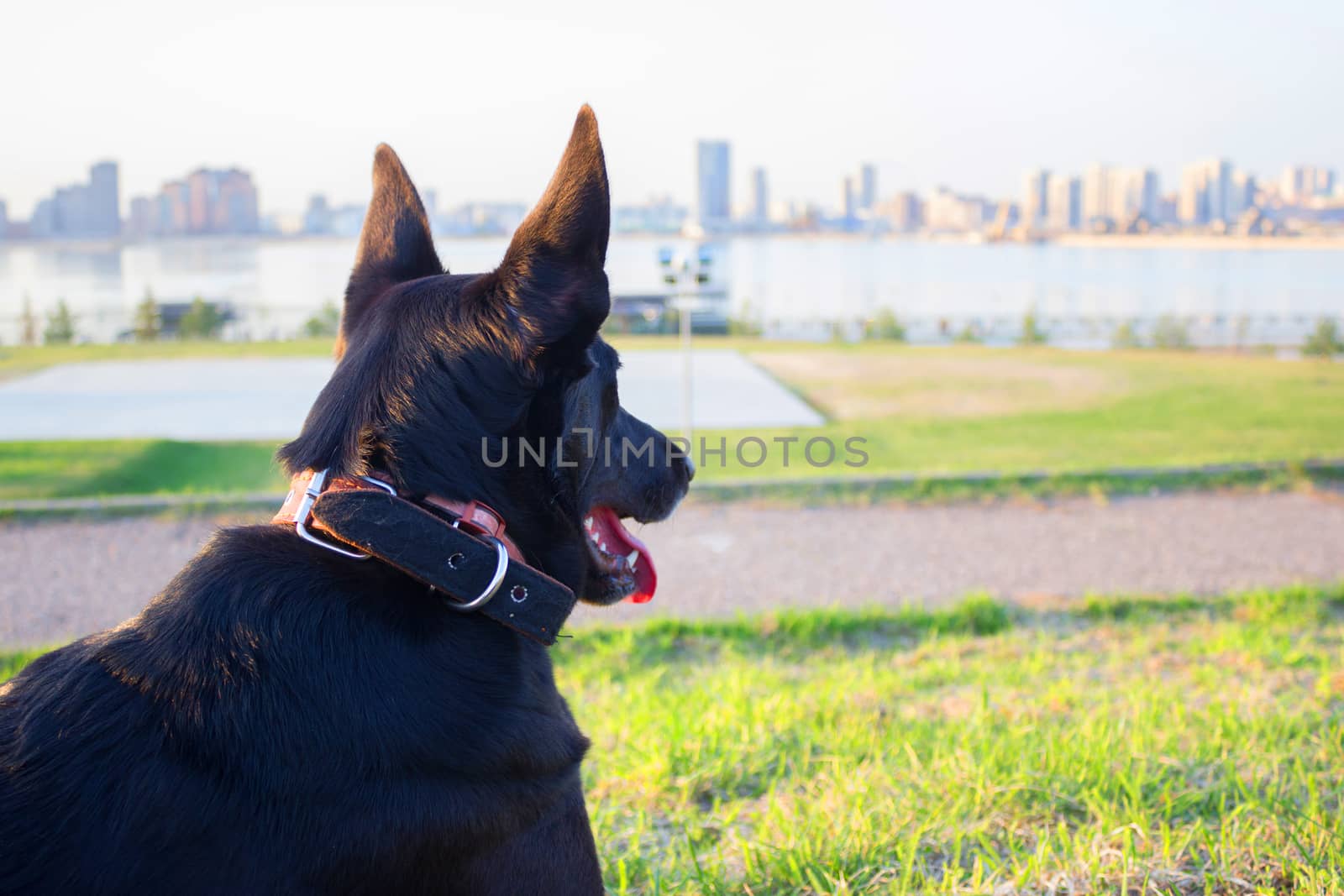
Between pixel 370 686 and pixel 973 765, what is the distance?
6.92ft

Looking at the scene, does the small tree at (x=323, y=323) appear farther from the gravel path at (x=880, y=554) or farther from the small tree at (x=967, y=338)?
the gravel path at (x=880, y=554)

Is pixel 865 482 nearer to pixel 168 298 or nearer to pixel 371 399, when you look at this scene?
pixel 371 399

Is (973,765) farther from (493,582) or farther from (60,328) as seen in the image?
(60,328)

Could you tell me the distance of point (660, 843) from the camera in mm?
3010

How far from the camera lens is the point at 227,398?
564 inches

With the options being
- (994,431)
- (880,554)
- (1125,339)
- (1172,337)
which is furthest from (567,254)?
(1125,339)

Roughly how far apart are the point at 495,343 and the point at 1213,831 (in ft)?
7.41

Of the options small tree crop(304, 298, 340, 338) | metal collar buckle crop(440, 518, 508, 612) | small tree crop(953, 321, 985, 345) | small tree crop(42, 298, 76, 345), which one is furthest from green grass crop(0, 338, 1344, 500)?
small tree crop(42, 298, 76, 345)

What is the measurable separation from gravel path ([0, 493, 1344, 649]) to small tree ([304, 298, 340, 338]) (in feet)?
53.3

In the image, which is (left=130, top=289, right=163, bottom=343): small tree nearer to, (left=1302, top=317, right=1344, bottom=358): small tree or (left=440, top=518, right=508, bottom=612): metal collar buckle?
(left=1302, top=317, right=1344, bottom=358): small tree

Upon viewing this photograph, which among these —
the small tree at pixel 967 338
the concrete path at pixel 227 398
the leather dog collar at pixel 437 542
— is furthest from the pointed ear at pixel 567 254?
the small tree at pixel 967 338

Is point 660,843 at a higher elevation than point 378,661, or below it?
below

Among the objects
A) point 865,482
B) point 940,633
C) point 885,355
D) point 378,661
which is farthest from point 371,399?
point 885,355

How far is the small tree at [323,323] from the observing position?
77.9ft
